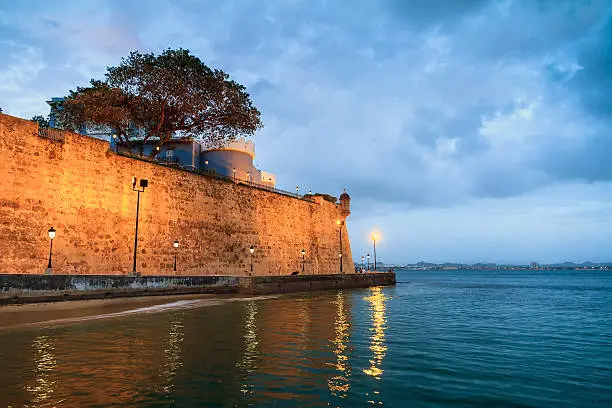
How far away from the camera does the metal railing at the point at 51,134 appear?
21483 mm

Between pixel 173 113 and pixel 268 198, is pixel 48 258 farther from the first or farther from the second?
pixel 268 198

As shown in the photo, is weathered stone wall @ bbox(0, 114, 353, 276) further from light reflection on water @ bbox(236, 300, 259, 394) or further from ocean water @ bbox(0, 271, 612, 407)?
light reflection on water @ bbox(236, 300, 259, 394)

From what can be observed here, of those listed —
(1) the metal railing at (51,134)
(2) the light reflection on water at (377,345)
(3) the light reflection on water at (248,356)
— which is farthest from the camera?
(1) the metal railing at (51,134)

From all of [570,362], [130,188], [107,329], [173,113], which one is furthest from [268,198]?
[570,362]

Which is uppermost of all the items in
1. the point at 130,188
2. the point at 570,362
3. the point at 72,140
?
the point at 72,140

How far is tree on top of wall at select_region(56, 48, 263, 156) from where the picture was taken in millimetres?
28047

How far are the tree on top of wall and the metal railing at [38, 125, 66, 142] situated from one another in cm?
602

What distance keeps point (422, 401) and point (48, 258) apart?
796 inches

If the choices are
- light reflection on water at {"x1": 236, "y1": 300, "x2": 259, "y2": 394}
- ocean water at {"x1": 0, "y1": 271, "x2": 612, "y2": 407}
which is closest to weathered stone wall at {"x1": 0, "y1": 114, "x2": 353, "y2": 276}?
ocean water at {"x1": 0, "y1": 271, "x2": 612, "y2": 407}

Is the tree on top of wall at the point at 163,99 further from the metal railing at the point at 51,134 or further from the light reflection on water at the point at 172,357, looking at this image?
the light reflection on water at the point at 172,357

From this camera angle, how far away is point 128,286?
19.6m

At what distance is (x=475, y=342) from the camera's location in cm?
1059

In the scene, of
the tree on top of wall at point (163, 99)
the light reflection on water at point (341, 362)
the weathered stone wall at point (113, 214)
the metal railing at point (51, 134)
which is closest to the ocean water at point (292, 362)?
the light reflection on water at point (341, 362)

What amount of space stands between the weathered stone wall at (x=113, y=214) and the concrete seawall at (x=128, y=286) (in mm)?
3429
